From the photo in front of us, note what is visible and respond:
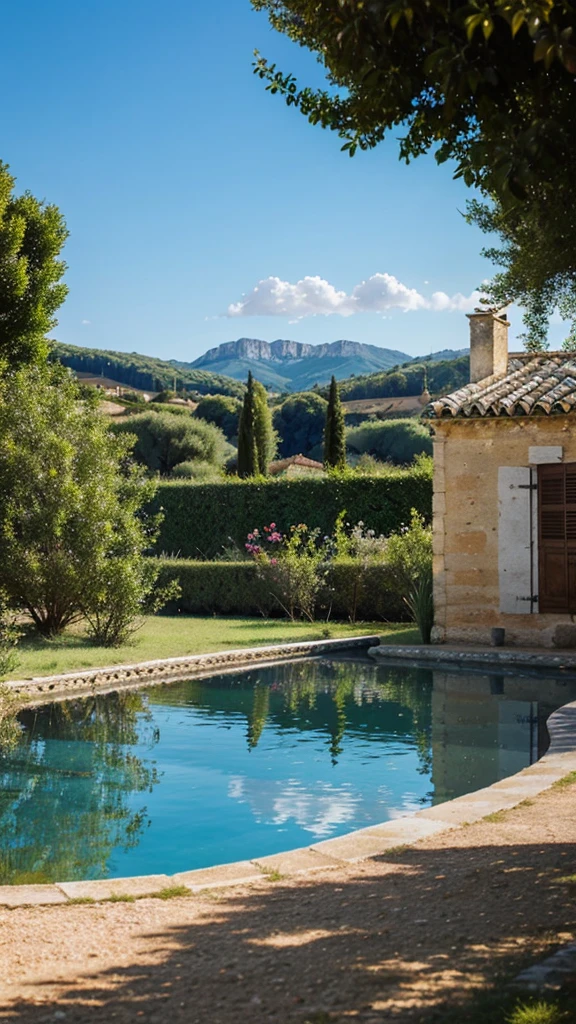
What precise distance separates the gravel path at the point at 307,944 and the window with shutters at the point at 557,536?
9524mm

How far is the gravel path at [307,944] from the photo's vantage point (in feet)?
10.6

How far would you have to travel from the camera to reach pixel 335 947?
3758mm

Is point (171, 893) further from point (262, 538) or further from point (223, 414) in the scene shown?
point (223, 414)

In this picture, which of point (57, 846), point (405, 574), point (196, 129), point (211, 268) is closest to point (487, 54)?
point (57, 846)

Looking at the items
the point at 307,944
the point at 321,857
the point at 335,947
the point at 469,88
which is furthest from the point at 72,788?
the point at 469,88

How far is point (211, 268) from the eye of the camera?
30016 mm

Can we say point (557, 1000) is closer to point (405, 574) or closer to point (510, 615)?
point (510, 615)

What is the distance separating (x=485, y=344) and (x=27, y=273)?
7.90 m

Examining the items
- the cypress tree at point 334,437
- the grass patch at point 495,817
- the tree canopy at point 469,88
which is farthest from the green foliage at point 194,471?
the tree canopy at point 469,88

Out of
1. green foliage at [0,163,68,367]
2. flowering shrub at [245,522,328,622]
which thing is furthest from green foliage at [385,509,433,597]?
green foliage at [0,163,68,367]

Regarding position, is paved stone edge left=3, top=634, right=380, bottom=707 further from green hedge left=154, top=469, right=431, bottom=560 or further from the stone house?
green hedge left=154, top=469, right=431, bottom=560

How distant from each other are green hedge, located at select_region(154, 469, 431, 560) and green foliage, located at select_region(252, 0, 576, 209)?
1615cm

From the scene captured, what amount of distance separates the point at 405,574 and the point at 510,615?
3.20m

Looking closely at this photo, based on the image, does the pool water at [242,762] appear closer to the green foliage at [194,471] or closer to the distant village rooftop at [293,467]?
the green foliage at [194,471]
